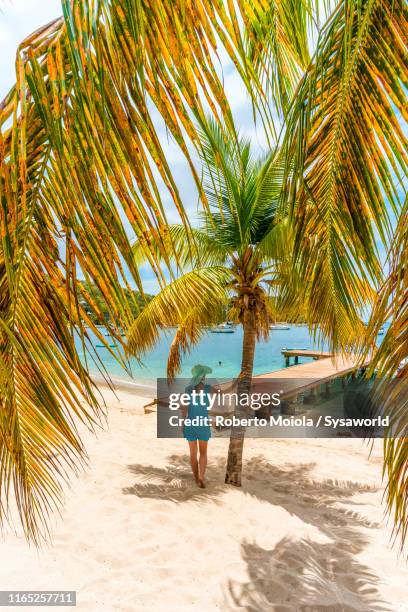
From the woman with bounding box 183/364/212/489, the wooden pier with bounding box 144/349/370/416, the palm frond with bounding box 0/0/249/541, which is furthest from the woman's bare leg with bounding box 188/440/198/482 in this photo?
the wooden pier with bounding box 144/349/370/416

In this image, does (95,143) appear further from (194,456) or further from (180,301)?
(194,456)

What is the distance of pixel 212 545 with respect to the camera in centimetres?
400

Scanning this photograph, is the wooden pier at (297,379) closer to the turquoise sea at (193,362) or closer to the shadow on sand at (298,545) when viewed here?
the turquoise sea at (193,362)

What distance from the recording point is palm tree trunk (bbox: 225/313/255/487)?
590cm

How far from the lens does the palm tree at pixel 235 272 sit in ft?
17.1

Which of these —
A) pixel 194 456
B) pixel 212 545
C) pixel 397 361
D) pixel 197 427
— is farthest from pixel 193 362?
pixel 397 361

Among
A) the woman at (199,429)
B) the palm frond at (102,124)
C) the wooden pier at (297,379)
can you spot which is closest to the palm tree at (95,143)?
the palm frond at (102,124)

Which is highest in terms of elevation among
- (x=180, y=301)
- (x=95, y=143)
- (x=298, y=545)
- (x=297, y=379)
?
(x=95, y=143)

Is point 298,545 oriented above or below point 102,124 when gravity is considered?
below

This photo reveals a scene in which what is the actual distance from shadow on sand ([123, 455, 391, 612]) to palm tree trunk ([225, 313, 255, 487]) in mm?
242

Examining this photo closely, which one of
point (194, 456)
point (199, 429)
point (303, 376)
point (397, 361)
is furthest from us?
point (303, 376)

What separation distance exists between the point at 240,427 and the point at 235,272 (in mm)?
2416

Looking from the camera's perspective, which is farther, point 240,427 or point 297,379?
point 297,379

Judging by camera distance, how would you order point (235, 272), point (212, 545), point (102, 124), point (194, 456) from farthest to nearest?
point (235, 272), point (194, 456), point (212, 545), point (102, 124)
